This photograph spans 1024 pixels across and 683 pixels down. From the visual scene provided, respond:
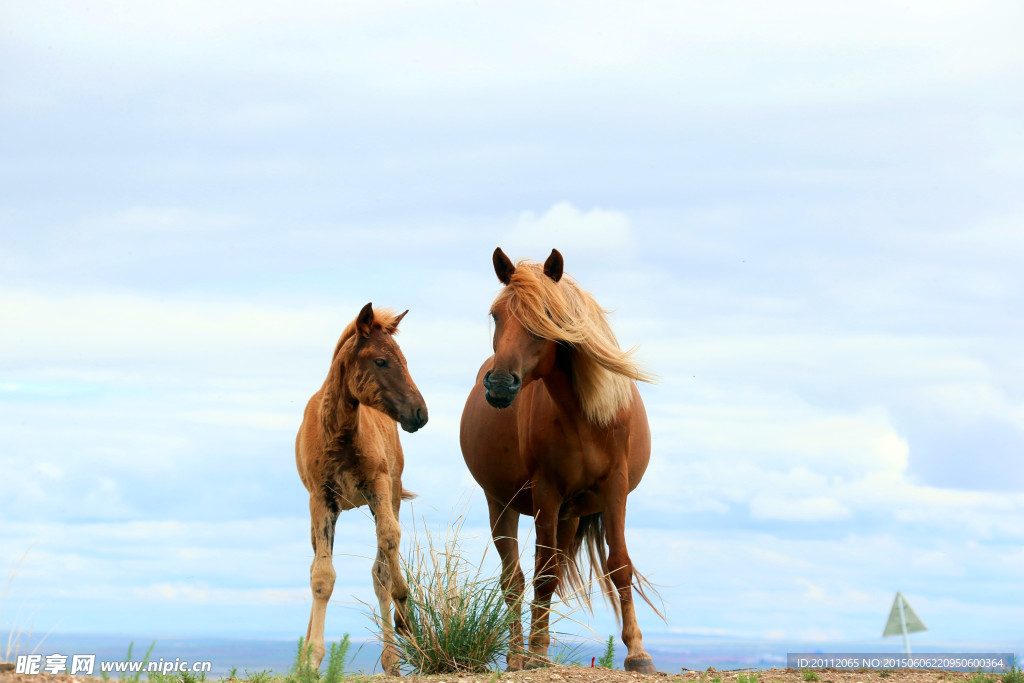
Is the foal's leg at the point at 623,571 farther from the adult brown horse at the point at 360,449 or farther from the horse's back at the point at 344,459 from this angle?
the horse's back at the point at 344,459

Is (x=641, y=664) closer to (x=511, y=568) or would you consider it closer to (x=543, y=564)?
(x=543, y=564)

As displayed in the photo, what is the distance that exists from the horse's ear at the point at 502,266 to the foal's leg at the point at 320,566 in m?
2.46

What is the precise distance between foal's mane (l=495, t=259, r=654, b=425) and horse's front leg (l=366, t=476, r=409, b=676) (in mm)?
1886

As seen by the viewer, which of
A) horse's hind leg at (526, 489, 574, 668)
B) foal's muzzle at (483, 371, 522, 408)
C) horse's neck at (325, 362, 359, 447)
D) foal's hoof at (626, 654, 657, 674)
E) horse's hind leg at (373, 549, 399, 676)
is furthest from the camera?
horse's neck at (325, 362, 359, 447)

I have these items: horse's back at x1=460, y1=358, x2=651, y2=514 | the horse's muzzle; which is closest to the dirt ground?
horse's back at x1=460, y1=358, x2=651, y2=514

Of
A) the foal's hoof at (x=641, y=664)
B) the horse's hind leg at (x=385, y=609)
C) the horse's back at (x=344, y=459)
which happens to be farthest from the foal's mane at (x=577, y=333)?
the horse's hind leg at (x=385, y=609)

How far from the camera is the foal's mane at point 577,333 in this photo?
8.19 m

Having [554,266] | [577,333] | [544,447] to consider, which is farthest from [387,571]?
[554,266]

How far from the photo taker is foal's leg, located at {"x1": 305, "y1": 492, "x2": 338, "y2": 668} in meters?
8.36

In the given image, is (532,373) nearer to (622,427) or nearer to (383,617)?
(622,427)

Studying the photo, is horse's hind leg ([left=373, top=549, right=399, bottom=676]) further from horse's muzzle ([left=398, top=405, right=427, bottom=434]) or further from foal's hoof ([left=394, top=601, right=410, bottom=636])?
horse's muzzle ([left=398, top=405, right=427, bottom=434])

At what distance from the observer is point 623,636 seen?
8.38 metres

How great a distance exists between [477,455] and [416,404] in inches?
92.1

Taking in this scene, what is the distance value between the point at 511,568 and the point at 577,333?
2598mm
